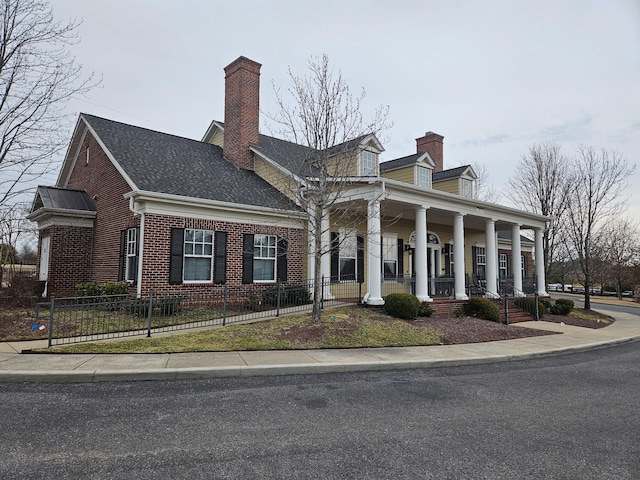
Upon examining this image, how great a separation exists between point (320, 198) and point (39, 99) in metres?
8.42

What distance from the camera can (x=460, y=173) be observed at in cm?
2117

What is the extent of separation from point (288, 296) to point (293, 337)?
4670 mm

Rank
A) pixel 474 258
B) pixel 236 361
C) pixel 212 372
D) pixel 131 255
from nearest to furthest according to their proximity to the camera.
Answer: pixel 212 372 < pixel 236 361 < pixel 131 255 < pixel 474 258

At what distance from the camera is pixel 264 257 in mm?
16000

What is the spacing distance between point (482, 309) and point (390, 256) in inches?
186

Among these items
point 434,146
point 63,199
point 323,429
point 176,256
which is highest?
point 434,146

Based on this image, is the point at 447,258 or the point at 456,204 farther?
the point at 447,258

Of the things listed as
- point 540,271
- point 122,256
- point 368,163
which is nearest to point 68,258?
point 122,256

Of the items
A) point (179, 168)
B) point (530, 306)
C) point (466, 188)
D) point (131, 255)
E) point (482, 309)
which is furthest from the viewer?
point (466, 188)

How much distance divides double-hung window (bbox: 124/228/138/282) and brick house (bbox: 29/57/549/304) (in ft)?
0.12

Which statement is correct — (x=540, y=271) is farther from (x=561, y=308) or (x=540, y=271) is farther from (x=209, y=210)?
(x=209, y=210)

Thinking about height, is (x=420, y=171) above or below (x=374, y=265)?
above

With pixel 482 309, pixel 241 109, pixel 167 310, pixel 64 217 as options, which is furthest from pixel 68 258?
pixel 482 309

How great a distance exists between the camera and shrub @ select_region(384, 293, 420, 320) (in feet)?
43.9
